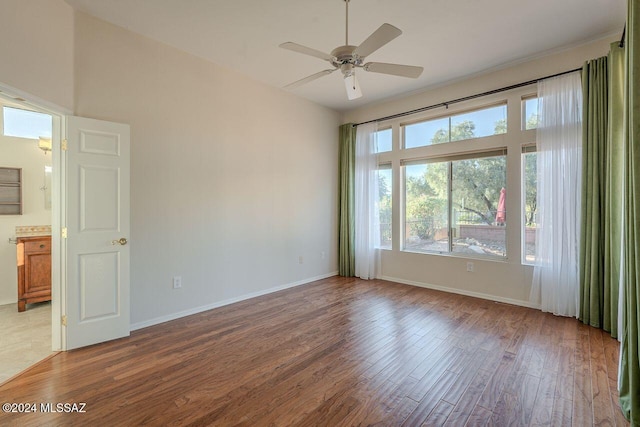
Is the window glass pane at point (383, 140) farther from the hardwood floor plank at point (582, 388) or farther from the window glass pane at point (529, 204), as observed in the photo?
the hardwood floor plank at point (582, 388)

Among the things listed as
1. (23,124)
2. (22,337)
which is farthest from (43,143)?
(22,337)

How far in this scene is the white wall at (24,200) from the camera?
3.78 metres

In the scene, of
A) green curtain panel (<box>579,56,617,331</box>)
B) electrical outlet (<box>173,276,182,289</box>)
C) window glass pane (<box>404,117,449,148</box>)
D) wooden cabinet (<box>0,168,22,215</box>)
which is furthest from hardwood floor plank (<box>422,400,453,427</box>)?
wooden cabinet (<box>0,168,22,215</box>)

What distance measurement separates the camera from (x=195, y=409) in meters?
1.86

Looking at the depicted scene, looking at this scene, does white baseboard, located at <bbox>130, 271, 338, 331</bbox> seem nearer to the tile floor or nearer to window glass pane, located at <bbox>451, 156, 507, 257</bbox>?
the tile floor

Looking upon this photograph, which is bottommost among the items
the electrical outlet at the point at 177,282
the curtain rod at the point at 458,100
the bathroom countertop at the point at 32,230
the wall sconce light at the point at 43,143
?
the electrical outlet at the point at 177,282

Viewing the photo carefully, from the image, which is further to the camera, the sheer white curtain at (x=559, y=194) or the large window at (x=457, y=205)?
the large window at (x=457, y=205)

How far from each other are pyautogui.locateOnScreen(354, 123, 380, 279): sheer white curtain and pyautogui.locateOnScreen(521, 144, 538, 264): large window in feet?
7.09

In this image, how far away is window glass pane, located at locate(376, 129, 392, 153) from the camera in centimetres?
514

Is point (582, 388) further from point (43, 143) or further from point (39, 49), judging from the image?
point (43, 143)

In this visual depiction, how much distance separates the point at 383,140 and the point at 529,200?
8.08 ft

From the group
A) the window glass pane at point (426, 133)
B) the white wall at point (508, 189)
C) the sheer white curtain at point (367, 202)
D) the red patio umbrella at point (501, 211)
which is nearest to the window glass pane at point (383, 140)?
the sheer white curtain at point (367, 202)

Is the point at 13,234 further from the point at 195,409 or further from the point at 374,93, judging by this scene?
the point at 374,93

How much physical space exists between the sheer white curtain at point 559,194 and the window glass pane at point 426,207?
4.15 ft
